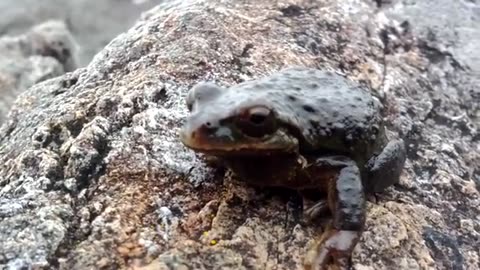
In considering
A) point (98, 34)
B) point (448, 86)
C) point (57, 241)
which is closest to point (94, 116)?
point (57, 241)

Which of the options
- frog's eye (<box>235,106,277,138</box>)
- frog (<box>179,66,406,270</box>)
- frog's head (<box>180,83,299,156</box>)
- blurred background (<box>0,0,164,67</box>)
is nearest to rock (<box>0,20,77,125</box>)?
blurred background (<box>0,0,164,67</box>)

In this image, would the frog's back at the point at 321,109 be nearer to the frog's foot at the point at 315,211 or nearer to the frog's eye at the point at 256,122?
the frog's eye at the point at 256,122

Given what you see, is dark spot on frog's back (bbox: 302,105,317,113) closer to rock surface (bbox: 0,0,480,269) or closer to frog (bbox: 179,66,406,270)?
frog (bbox: 179,66,406,270)

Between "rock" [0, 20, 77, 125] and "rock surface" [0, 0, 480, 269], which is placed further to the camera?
"rock" [0, 20, 77, 125]

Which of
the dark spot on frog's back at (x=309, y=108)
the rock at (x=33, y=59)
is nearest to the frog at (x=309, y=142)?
the dark spot on frog's back at (x=309, y=108)

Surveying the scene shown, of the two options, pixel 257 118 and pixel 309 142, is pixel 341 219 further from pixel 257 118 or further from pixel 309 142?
pixel 257 118

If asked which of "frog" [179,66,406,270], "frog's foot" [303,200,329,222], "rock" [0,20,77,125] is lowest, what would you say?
"frog's foot" [303,200,329,222]

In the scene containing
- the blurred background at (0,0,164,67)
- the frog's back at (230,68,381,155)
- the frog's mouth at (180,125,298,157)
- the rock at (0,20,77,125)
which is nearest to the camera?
the frog's mouth at (180,125,298,157)
